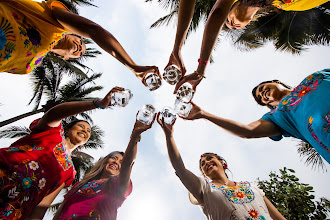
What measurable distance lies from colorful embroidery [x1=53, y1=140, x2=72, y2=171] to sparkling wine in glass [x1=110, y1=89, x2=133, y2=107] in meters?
0.70

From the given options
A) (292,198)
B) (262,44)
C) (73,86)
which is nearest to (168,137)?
(292,198)

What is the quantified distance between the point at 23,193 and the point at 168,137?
4.38 ft

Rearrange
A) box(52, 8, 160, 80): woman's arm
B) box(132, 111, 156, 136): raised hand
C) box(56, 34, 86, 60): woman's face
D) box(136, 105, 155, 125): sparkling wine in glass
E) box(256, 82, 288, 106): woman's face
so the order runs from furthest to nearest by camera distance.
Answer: box(256, 82, 288, 106): woman's face
box(56, 34, 86, 60): woman's face
box(132, 111, 156, 136): raised hand
box(136, 105, 155, 125): sparkling wine in glass
box(52, 8, 160, 80): woman's arm

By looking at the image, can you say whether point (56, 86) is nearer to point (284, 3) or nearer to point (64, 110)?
point (64, 110)

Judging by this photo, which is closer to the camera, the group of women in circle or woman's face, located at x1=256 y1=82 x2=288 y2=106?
the group of women in circle

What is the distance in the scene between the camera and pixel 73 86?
9711 millimetres

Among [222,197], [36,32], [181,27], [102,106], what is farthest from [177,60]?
[222,197]

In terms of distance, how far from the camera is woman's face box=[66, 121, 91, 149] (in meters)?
2.46

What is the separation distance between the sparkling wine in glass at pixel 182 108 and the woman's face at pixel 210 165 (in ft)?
3.45

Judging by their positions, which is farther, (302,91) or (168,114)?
(168,114)

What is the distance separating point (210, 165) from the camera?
259cm

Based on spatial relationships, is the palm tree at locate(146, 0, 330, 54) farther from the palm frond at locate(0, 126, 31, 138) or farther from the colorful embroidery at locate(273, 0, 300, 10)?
the palm frond at locate(0, 126, 31, 138)

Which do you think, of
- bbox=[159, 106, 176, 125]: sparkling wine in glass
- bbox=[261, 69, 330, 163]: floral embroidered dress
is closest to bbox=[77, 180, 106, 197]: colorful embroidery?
bbox=[159, 106, 176, 125]: sparkling wine in glass

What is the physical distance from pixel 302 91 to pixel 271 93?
775mm
